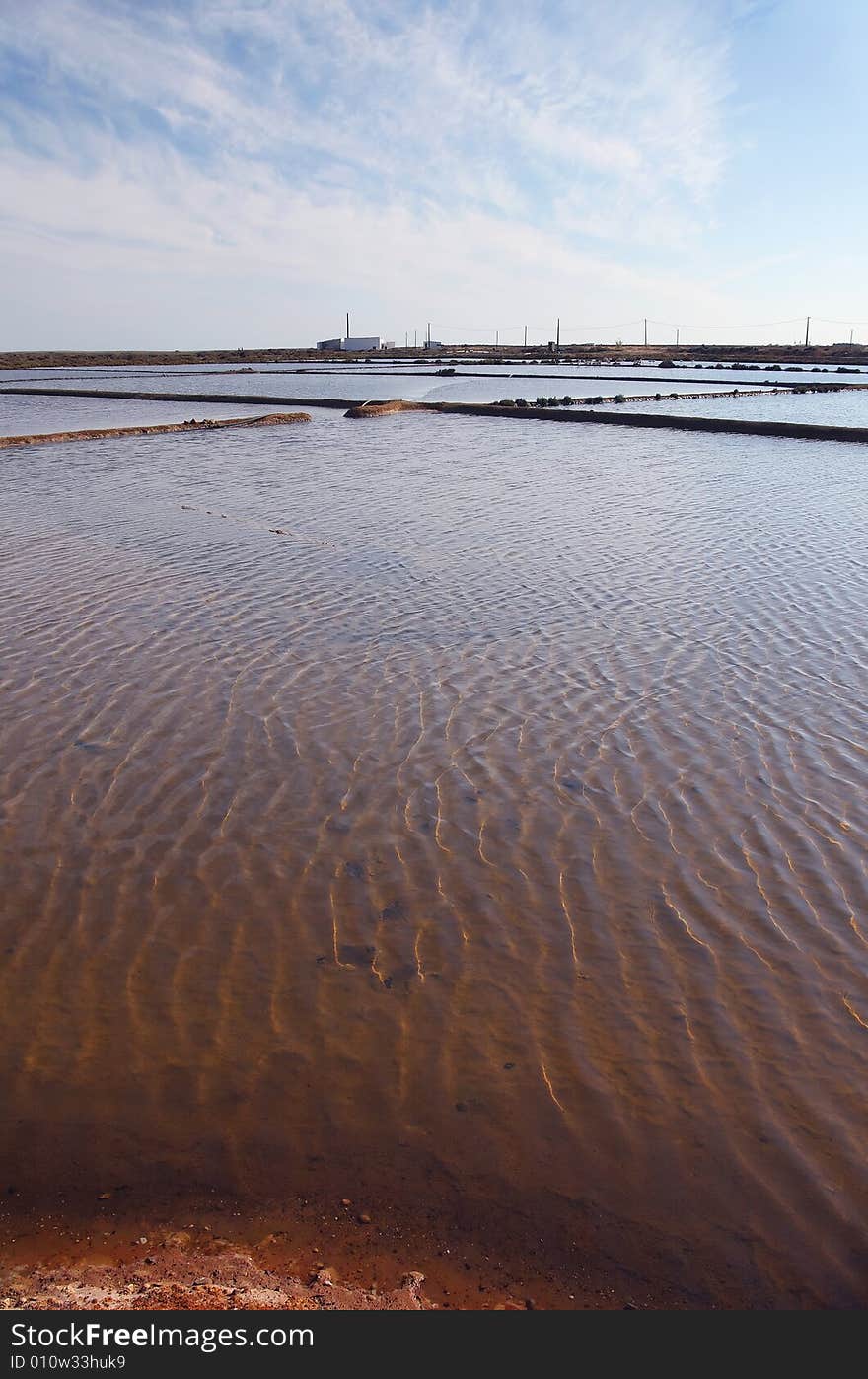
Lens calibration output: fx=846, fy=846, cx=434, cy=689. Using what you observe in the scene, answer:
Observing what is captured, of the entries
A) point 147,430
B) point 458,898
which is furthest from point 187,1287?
point 147,430

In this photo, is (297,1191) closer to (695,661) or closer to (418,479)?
(695,661)

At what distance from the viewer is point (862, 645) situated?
810cm

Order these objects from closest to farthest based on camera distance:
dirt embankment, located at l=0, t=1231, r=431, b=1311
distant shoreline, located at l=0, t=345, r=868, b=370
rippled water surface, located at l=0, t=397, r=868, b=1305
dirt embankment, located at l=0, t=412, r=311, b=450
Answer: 1. dirt embankment, located at l=0, t=1231, r=431, b=1311
2. rippled water surface, located at l=0, t=397, r=868, b=1305
3. dirt embankment, located at l=0, t=412, r=311, b=450
4. distant shoreline, located at l=0, t=345, r=868, b=370

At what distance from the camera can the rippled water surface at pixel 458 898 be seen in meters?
3.12

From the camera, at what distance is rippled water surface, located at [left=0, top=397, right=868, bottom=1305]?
3.12m

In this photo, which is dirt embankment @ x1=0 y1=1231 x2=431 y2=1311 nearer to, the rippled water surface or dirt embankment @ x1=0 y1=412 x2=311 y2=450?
the rippled water surface

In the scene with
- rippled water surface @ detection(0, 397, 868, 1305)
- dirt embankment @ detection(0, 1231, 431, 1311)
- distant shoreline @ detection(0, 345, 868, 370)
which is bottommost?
dirt embankment @ detection(0, 1231, 431, 1311)

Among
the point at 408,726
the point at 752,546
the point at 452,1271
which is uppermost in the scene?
the point at 752,546

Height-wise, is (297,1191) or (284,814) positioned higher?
(284,814)

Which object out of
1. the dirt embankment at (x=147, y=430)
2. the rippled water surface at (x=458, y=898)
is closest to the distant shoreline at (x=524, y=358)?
the dirt embankment at (x=147, y=430)

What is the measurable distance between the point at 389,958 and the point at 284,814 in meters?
1.45

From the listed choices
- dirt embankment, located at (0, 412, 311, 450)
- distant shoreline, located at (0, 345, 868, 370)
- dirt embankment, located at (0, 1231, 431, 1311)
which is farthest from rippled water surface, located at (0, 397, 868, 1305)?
distant shoreline, located at (0, 345, 868, 370)

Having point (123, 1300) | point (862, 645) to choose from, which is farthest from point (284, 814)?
point (862, 645)

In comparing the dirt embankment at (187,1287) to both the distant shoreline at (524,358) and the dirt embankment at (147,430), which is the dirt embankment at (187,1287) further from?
the distant shoreline at (524,358)
